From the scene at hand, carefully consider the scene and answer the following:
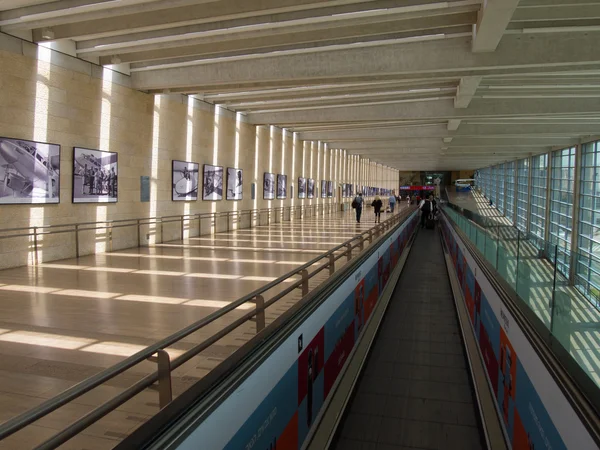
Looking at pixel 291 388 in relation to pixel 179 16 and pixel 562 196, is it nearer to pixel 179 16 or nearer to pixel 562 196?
pixel 179 16

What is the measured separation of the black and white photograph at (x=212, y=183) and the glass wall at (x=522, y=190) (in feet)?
93.9

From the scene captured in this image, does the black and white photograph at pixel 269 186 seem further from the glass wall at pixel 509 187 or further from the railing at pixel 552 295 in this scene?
the glass wall at pixel 509 187

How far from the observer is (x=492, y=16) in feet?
26.4

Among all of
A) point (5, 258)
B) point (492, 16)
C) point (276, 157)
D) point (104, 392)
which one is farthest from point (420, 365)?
point (276, 157)

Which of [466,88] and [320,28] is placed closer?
[320,28]

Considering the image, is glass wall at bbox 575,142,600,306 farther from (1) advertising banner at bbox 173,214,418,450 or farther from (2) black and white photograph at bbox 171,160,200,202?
(1) advertising banner at bbox 173,214,418,450

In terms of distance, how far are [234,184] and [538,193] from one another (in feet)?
79.8

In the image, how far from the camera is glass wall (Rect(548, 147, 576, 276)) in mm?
25461

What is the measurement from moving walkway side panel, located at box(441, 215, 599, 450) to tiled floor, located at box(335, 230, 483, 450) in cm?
61

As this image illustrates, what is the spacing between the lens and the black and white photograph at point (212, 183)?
17.6 m

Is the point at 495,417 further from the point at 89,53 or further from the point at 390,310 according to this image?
the point at 89,53

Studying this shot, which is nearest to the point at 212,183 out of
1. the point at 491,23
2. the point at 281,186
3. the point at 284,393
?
the point at 281,186

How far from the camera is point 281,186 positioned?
26109 millimetres

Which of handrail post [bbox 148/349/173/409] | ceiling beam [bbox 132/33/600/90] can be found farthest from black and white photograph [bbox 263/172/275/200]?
handrail post [bbox 148/349/173/409]
